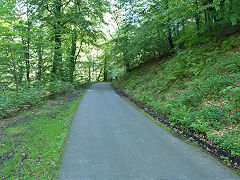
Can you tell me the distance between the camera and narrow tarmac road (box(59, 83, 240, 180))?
287 centimetres

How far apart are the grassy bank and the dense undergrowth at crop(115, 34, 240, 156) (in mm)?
4083

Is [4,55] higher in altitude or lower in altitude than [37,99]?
higher

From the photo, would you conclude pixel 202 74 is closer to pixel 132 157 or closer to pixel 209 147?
pixel 209 147

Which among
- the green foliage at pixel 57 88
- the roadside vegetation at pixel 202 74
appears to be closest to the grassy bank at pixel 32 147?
the roadside vegetation at pixel 202 74

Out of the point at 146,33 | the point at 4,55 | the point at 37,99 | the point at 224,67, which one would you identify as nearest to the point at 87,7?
the point at 146,33

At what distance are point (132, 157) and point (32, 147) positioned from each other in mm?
2582

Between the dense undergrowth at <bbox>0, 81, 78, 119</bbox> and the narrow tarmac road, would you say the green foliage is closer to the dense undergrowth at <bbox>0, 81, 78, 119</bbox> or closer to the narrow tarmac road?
the dense undergrowth at <bbox>0, 81, 78, 119</bbox>

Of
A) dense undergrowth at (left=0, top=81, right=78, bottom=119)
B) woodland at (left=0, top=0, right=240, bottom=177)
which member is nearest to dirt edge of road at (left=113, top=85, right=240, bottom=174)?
woodland at (left=0, top=0, right=240, bottom=177)

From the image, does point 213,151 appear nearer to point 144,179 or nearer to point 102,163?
point 144,179

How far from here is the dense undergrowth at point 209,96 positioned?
4.16 m

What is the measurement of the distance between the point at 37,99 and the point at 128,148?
275 inches

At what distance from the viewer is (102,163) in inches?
126

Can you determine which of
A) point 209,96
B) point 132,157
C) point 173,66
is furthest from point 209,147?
point 173,66

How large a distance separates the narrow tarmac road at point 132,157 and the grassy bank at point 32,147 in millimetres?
281
